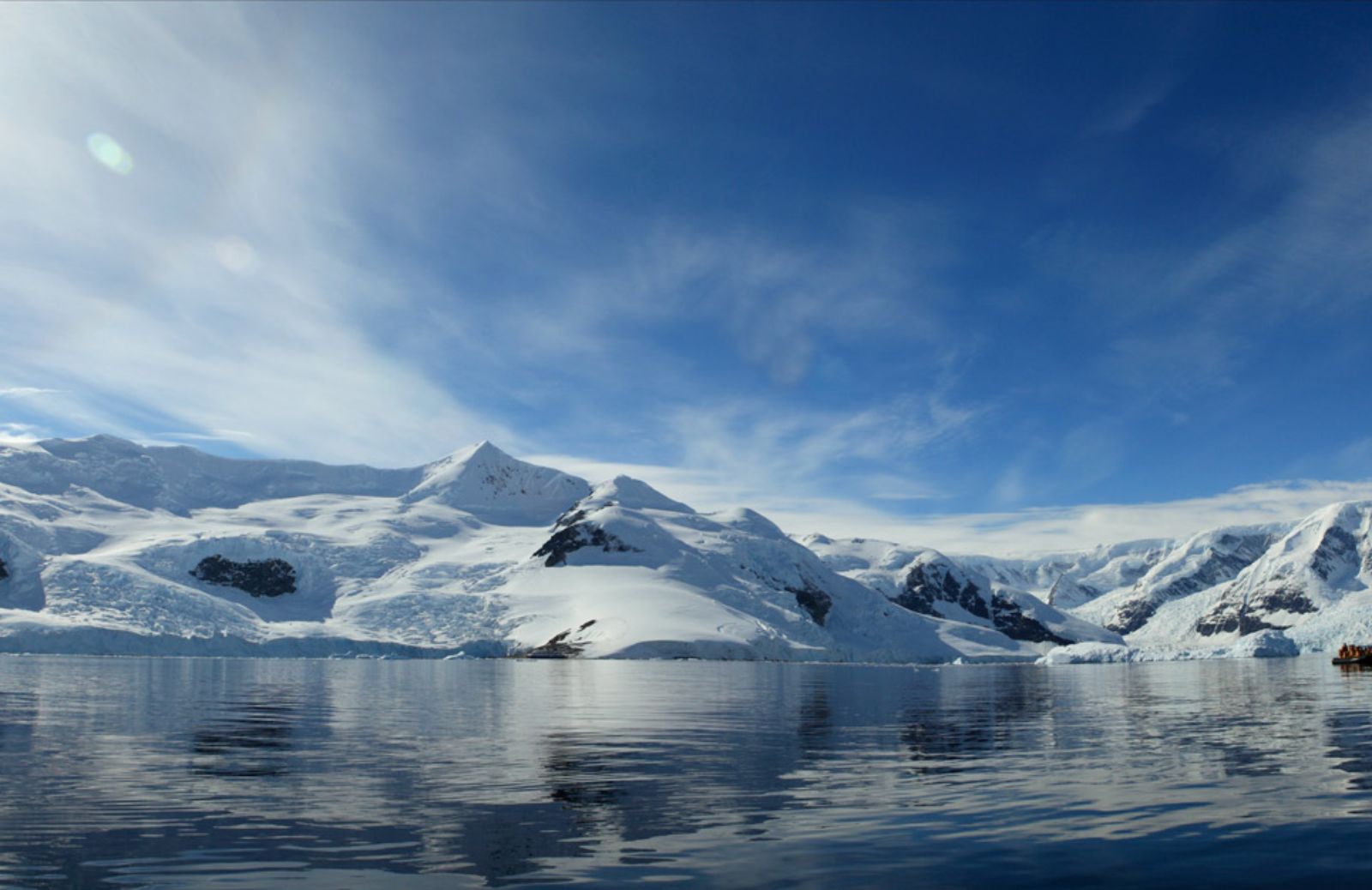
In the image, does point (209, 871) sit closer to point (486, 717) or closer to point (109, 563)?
point (486, 717)

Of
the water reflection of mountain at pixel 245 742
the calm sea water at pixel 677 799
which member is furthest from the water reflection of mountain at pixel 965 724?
the water reflection of mountain at pixel 245 742

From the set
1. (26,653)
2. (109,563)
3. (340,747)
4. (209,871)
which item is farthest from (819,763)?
(109,563)

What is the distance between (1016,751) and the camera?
28938mm

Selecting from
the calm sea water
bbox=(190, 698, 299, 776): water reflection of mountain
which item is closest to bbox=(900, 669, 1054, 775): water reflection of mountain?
the calm sea water

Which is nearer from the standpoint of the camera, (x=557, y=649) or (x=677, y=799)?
(x=677, y=799)

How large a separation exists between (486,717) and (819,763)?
2004 cm

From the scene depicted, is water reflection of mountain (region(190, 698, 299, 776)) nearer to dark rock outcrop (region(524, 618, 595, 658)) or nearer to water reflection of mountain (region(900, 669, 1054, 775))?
water reflection of mountain (region(900, 669, 1054, 775))

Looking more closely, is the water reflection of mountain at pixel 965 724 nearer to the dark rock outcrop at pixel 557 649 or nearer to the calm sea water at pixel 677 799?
→ the calm sea water at pixel 677 799

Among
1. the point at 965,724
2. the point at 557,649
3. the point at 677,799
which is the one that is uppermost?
the point at 677,799

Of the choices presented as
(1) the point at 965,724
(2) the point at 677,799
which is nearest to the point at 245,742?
(2) the point at 677,799

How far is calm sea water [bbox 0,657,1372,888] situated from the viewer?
14.0 metres

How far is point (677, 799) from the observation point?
20078 millimetres

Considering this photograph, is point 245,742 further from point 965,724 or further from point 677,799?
point 965,724

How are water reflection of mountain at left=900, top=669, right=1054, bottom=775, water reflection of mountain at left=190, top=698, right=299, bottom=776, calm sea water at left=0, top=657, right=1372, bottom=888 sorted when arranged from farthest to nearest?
1. water reflection of mountain at left=900, top=669, right=1054, bottom=775
2. water reflection of mountain at left=190, top=698, right=299, bottom=776
3. calm sea water at left=0, top=657, right=1372, bottom=888
